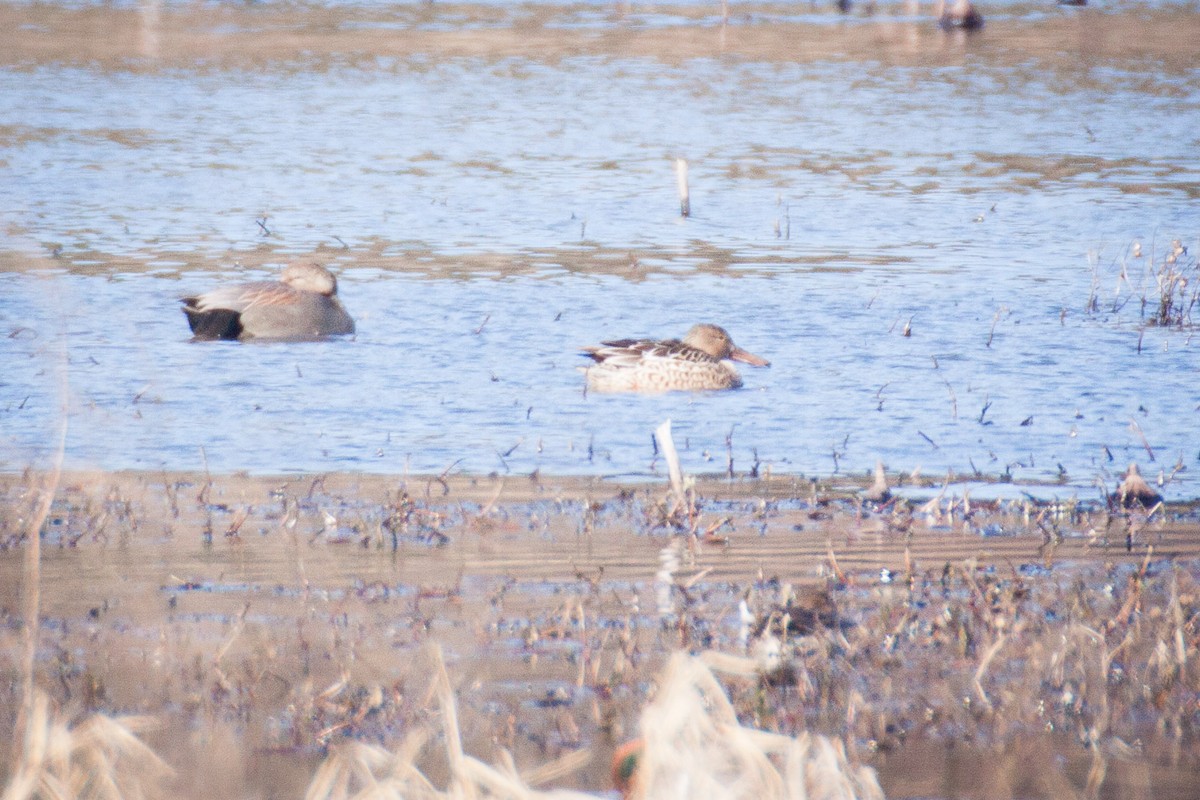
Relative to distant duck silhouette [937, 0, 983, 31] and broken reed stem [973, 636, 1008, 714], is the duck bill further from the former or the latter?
distant duck silhouette [937, 0, 983, 31]

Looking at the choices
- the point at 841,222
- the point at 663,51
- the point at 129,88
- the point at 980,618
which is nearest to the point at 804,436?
the point at 980,618

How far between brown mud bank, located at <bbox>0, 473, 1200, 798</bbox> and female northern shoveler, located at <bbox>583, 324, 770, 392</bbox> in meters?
2.74

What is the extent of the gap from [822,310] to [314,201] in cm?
810

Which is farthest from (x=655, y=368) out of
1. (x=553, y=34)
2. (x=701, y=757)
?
(x=553, y=34)

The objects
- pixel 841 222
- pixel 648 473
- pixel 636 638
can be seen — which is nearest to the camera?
pixel 636 638

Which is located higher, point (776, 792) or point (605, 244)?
point (776, 792)

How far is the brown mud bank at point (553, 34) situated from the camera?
3625cm

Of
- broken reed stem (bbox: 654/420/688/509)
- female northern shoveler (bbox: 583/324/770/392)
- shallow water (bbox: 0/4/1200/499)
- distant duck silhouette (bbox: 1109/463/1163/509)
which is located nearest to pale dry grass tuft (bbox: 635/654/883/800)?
shallow water (bbox: 0/4/1200/499)

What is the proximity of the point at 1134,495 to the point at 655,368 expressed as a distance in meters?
3.87

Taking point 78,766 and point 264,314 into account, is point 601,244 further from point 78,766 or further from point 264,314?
point 78,766

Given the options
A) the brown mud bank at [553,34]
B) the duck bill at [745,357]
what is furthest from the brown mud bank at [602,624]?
the brown mud bank at [553,34]

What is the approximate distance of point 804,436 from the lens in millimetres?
10219

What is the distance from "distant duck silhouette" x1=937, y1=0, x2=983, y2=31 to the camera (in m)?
40.4

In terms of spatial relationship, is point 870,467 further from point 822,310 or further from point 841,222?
point 841,222
